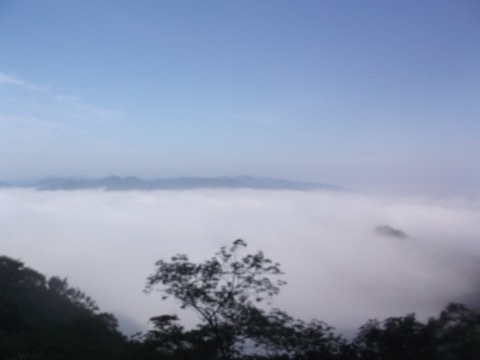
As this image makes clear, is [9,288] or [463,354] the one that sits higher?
[463,354]

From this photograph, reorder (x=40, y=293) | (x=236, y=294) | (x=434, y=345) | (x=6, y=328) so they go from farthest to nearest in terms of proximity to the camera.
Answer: (x=40, y=293), (x=6, y=328), (x=236, y=294), (x=434, y=345)

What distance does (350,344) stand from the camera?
8734 mm

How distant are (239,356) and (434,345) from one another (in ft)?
11.9

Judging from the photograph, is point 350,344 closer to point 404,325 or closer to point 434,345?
point 404,325

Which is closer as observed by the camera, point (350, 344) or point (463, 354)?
point (463, 354)

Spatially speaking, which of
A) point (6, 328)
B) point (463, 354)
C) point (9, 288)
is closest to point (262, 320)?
point (463, 354)

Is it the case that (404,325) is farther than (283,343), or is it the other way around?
(283,343)

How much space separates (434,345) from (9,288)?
14623mm

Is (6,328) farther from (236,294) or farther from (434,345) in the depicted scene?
(434,345)

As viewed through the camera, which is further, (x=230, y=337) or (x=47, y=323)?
(x=47, y=323)

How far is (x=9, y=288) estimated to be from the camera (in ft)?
54.9

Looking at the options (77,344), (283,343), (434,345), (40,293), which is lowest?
(40,293)

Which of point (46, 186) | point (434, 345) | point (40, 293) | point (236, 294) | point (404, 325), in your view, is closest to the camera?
point (434, 345)

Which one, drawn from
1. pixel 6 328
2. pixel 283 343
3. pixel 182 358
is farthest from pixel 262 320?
pixel 6 328
